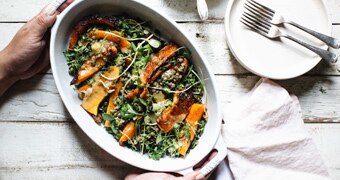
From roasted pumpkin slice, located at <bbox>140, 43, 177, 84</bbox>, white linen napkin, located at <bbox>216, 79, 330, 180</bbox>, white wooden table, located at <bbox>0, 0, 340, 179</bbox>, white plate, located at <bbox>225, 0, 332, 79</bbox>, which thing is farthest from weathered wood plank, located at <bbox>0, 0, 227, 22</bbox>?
white linen napkin, located at <bbox>216, 79, 330, 180</bbox>

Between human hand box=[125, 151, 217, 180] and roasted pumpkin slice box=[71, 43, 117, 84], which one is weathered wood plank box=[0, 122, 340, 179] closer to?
human hand box=[125, 151, 217, 180]

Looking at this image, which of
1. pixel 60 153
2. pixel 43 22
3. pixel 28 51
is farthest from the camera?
pixel 60 153

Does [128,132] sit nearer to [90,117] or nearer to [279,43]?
[90,117]

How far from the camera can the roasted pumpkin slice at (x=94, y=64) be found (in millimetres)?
1809

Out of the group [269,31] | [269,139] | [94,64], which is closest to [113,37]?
[94,64]

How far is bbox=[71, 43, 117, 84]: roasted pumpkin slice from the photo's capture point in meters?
1.81

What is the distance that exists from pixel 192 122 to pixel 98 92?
470 millimetres

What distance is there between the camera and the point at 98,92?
1.82 m

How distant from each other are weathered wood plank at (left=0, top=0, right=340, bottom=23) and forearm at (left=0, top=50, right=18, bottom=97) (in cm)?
22

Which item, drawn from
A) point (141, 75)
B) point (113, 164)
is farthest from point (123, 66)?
point (113, 164)

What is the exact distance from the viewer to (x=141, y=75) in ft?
6.00

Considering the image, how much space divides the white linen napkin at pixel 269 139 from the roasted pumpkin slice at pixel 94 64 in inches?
25.2

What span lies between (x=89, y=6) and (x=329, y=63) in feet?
4.10

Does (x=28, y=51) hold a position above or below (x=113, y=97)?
above
